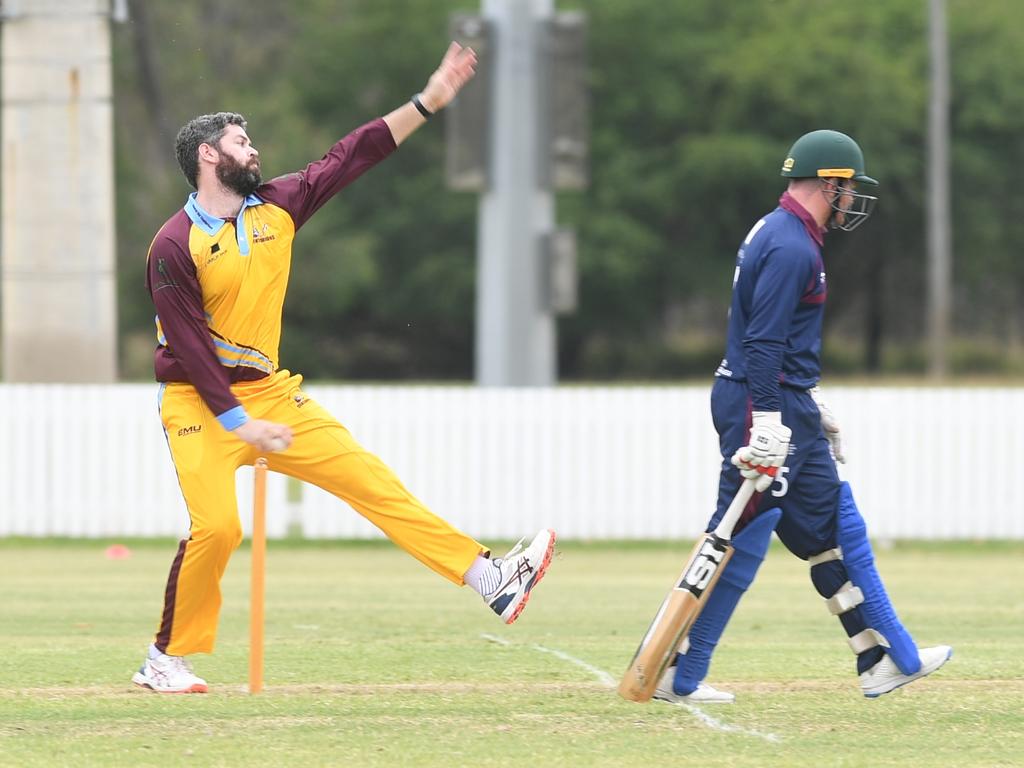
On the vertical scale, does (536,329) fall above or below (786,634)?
above

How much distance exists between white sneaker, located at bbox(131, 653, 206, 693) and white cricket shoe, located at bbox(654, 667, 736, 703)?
165cm

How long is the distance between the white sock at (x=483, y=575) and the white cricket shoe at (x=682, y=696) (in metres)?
0.69

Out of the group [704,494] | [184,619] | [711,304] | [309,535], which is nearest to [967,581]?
[704,494]

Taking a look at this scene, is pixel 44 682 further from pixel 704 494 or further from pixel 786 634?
pixel 704 494

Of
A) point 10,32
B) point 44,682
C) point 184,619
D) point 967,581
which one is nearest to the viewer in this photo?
point 184,619

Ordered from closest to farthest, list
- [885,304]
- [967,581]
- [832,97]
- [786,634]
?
1. [786,634]
2. [967,581]
3. [832,97]
4. [885,304]

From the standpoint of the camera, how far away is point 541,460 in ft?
46.1

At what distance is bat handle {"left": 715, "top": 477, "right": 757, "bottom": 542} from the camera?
6555mm

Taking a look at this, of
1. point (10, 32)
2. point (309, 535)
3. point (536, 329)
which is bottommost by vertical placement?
point (309, 535)

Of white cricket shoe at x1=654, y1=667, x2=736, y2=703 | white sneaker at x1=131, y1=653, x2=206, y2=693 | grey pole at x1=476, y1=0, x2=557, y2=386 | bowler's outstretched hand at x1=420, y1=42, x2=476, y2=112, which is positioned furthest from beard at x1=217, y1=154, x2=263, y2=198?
grey pole at x1=476, y1=0, x2=557, y2=386

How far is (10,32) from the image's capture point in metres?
15.3

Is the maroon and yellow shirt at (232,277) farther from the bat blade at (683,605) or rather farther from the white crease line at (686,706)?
the white crease line at (686,706)

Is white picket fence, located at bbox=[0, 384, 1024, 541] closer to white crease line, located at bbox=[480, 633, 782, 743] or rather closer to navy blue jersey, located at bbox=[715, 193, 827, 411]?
white crease line, located at bbox=[480, 633, 782, 743]

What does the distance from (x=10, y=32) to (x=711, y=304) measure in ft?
126
